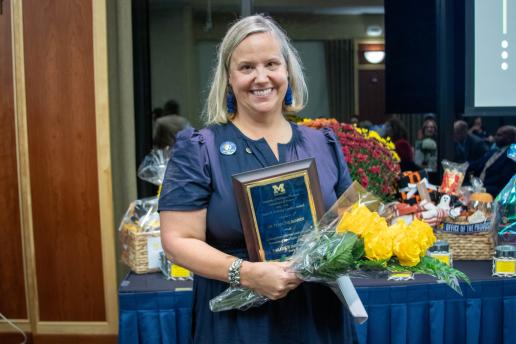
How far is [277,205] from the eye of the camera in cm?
155

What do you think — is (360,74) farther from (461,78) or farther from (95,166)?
(95,166)

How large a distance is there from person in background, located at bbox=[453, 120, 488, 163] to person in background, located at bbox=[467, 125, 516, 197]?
0.17 feet

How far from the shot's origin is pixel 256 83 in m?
1.61

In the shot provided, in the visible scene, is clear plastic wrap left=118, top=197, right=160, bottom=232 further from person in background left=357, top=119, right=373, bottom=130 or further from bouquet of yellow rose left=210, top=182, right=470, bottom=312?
person in background left=357, top=119, right=373, bottom=130

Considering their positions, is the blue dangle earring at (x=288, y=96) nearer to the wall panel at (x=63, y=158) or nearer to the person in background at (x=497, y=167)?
the wall panel at (x=63, y=158)

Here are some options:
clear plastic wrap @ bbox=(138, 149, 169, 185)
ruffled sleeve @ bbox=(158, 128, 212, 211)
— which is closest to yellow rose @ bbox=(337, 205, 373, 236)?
ruffled sleeve @ bbox=(158, 128, 212, 211)

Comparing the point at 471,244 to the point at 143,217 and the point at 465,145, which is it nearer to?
the point at 143,217

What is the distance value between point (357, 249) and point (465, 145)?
Result: 3.16m

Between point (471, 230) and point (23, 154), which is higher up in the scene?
point (23, 154)

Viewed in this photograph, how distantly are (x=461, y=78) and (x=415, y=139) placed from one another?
0.49m

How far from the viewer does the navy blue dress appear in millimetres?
1574

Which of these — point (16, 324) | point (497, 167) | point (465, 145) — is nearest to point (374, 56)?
point (465, 145)

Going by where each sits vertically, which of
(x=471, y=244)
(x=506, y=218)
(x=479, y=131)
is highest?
(x=479, y=131)

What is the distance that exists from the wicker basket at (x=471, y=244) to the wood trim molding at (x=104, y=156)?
5.68 feet
